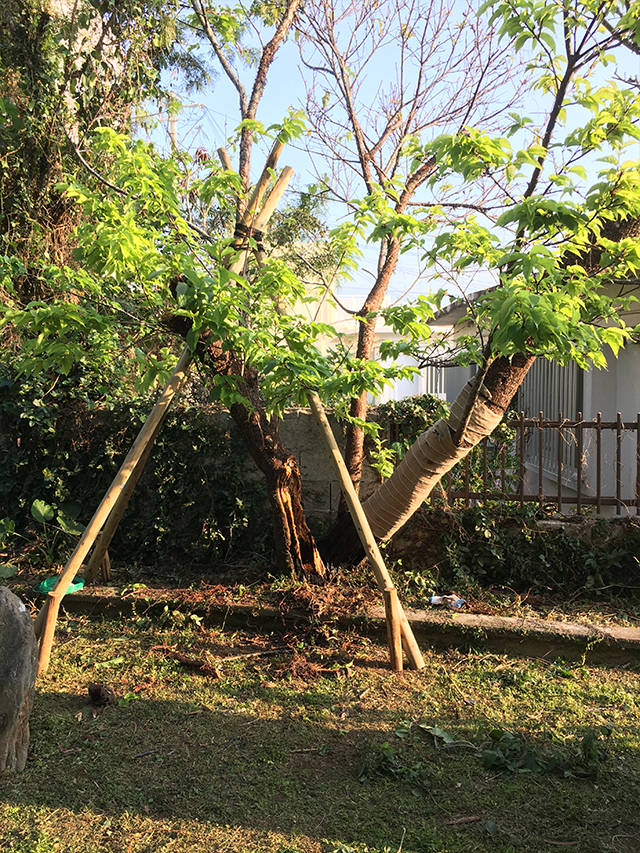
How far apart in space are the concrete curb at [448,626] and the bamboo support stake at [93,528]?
0.81 m

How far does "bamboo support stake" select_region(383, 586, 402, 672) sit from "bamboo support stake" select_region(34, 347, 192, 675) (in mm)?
2003

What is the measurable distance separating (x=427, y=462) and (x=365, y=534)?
100 centimetres

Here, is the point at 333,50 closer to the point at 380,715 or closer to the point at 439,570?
the point at 439,570

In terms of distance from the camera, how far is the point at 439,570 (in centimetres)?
552

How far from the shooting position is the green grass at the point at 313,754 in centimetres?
Answer: 255

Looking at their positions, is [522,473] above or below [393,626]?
above

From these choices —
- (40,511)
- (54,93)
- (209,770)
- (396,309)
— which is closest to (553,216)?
(396,309)

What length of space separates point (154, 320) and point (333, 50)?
4.77 m

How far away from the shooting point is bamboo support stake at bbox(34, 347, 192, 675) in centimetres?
401

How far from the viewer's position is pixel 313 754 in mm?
3152

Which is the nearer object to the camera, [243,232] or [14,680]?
[14,680]

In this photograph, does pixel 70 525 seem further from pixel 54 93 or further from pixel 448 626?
pixel 54 93

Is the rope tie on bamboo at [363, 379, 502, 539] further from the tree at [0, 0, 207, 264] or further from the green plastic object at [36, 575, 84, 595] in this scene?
the tree at [0, 0, 207, 264]

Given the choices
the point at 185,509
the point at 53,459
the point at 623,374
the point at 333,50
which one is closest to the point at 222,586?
the point at 185,509
